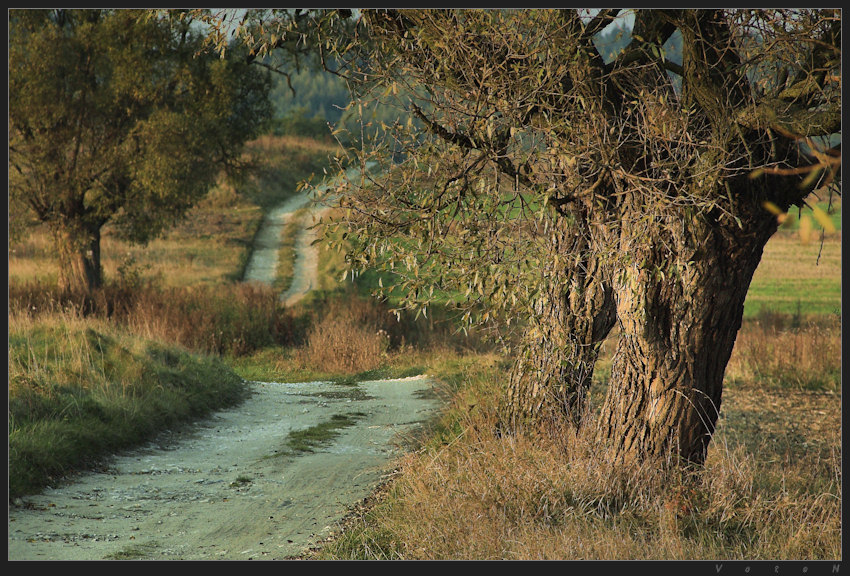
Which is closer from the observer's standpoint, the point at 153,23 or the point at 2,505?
the point at 2,505

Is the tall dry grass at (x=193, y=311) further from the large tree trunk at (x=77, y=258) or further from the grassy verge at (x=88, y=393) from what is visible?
the grassy verge at (x=88, y=393)

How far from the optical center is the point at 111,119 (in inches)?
792

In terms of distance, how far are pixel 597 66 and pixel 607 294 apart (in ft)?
7.53

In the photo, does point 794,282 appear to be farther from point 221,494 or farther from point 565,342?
point 221,494

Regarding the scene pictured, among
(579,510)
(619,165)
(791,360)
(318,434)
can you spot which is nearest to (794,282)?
(791,360)

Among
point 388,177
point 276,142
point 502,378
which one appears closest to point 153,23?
point 502,378

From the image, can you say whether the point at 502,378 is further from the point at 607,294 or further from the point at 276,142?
the point at 276,142

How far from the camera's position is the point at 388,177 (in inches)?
285

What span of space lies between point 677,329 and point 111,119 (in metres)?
17.0

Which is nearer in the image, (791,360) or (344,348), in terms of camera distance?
(791,360)

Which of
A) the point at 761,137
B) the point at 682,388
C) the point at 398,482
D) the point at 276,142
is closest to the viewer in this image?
the point at 761,137

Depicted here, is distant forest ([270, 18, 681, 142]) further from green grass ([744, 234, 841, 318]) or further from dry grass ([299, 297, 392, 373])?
green grass ([744, 234, 841, 318])

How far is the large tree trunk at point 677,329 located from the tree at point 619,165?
2 cm

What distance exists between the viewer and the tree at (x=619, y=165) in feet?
21.1
